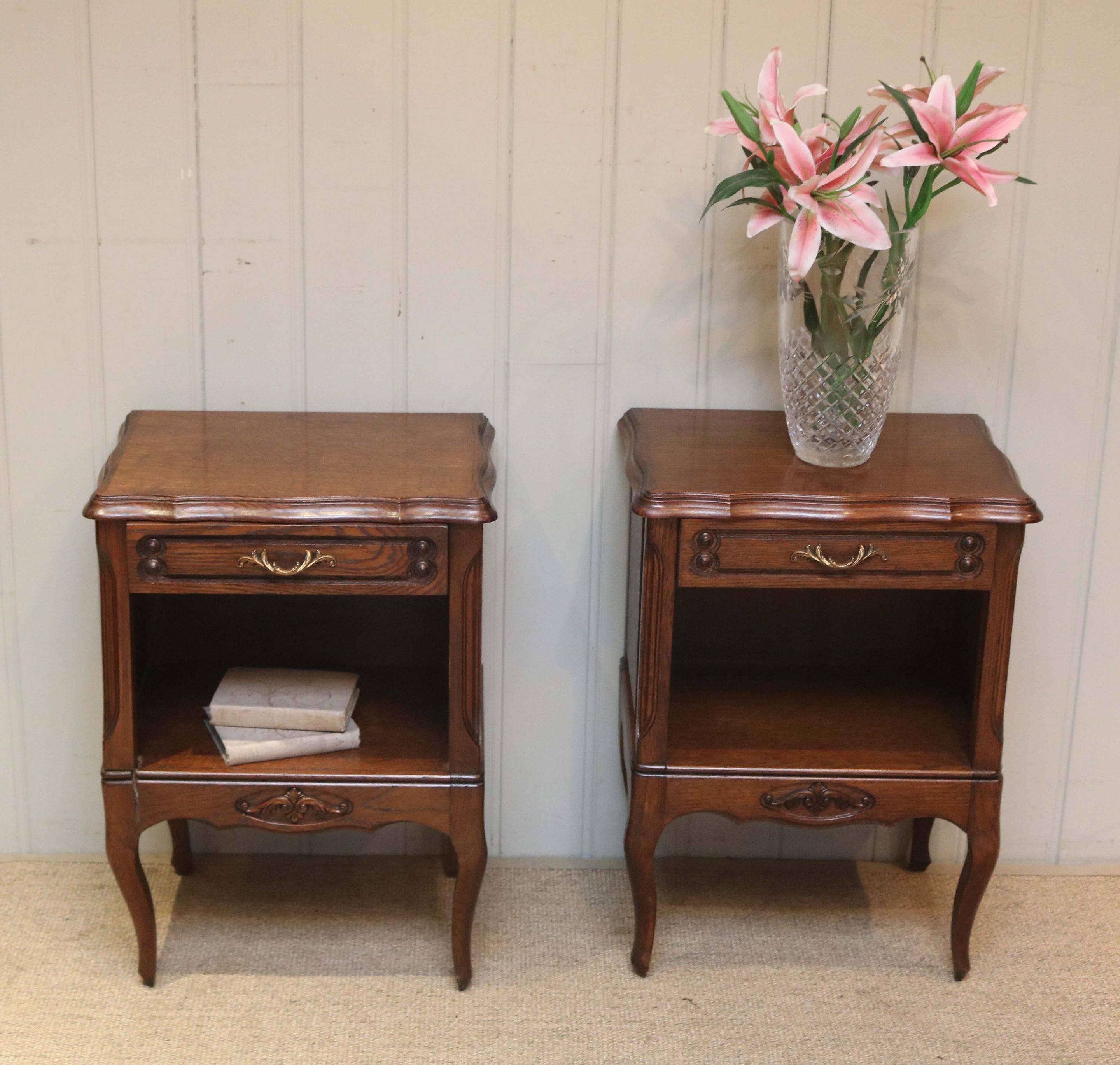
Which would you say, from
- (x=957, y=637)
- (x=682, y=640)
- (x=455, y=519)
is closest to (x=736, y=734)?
(x=682, y=640)

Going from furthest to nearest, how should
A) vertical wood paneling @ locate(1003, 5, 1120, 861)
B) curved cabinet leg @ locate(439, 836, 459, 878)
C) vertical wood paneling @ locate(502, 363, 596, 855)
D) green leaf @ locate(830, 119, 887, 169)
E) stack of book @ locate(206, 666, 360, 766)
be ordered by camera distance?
curved cabinet leg @ locate(439, 836, 459, 878) < vertical wood paneling @ locate(502, 363, 596, 855) < vertical wood paneling @ locate(1003, 5, 1120, 861) < stack of book @ locate(206, 666, 360, 766) < green leaf @ locate(830, 119, 887, 169)

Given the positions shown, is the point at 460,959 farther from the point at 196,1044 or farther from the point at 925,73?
the point at 925,73

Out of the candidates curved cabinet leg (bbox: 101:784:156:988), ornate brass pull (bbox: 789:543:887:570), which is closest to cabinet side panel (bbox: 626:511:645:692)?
ornate brass pull (bbox: 789:543:887:570)

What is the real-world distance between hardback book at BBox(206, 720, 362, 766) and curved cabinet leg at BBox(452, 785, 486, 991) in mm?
193

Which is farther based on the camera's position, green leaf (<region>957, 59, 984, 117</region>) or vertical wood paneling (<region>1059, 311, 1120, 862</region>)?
vertical wood paneling (<region>1059, 311, 1120, 862</region>)

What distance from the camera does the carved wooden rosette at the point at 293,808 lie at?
1917 millimetres

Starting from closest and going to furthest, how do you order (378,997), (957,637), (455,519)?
(455,519) < (378,997) < (957,637)

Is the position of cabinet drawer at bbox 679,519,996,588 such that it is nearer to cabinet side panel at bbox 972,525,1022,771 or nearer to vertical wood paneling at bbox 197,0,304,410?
cabinet side panel at bbox 972,525,1022,771

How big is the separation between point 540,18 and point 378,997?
1533 millimetres

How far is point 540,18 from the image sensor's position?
2021mm

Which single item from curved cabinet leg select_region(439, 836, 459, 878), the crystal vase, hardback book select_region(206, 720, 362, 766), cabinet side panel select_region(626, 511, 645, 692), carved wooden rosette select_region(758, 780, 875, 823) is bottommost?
curved cabinet leg select_region(439, 836, 459, 878)

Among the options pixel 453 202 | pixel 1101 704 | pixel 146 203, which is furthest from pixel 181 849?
pixel 1101 704

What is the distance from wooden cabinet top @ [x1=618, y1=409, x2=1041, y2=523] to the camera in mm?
1800

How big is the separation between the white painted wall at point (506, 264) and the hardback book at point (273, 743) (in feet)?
1.39
